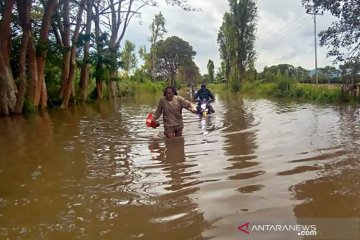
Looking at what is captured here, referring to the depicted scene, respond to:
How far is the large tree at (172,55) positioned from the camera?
8762cm

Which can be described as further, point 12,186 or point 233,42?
point 233,42

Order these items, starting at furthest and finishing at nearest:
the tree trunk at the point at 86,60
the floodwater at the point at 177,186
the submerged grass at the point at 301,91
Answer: the tree trunk at the point at 86,60 < the submerged grass at the point at 301,91 < the floodwater at the point at 177,186

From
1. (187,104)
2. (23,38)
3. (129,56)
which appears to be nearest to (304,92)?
(23,38)

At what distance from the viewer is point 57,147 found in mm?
9094

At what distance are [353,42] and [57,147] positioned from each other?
16168mm

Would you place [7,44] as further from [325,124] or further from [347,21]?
[347,21]

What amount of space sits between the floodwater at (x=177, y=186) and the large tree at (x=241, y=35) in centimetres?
4527

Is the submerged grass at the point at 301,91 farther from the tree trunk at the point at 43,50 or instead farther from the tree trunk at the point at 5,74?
the tree trunk at the point at 5,74

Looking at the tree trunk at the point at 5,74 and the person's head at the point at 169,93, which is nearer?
the person's head at the point at 169,93

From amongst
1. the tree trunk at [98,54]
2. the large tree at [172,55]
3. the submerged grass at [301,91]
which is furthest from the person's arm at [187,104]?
the large tree at [172,55]

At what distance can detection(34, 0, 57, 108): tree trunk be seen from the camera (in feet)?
64.1

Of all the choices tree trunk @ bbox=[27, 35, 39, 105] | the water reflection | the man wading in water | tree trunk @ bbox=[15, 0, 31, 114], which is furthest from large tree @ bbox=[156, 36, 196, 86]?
the water reflection

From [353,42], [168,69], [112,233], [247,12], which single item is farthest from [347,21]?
[168,69]

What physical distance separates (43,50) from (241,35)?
3775 cm
